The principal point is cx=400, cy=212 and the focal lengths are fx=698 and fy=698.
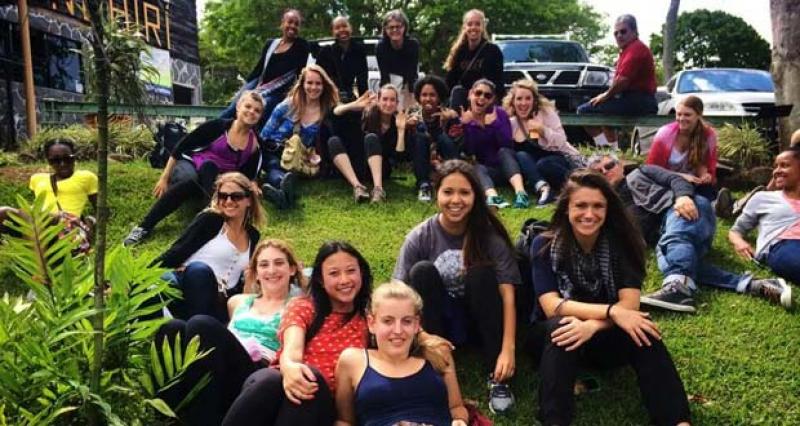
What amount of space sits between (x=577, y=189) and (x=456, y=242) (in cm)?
76

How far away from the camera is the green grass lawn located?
12.2 feet

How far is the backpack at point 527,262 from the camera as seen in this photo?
418 centimetres

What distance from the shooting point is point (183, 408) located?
322 centimetres

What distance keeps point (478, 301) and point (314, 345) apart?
951 millimetres

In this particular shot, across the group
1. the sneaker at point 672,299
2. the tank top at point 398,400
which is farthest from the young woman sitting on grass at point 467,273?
the sneaker at point 672,299

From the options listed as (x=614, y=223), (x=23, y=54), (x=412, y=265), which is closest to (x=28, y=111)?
(x=23, y=54)

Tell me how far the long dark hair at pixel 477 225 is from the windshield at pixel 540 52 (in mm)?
9536

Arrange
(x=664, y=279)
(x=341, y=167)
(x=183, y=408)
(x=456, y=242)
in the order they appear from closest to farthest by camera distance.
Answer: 1. (x=183, y=408)
2. (x=456, y=242)
3. (x=664, y=279)
4. (x=341, y=167)

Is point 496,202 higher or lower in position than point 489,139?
lower

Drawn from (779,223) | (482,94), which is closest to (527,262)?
(779,223)

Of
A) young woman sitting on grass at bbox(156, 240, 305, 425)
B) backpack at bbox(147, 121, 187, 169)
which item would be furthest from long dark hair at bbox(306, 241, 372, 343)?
backpack at bbox(147, 121, 187, 169)

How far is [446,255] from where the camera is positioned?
4082mm

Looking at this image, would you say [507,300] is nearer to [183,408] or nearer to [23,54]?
[183,408]

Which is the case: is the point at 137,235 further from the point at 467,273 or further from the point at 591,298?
the point at 591,298
